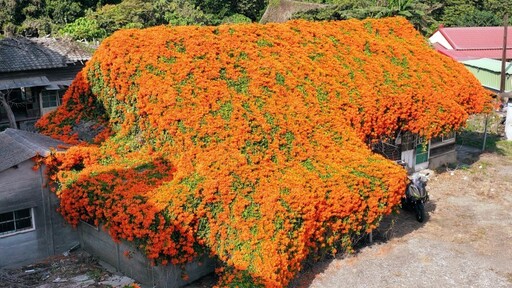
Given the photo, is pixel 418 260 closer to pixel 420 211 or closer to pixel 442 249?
pixel 442 249

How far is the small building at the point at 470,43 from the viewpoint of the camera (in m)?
46.9

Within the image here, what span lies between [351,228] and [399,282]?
5.75 ft

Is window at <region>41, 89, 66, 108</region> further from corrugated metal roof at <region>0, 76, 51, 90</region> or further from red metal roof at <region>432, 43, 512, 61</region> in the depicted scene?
red metal roof at <region>432, 43, 512, 61</region>

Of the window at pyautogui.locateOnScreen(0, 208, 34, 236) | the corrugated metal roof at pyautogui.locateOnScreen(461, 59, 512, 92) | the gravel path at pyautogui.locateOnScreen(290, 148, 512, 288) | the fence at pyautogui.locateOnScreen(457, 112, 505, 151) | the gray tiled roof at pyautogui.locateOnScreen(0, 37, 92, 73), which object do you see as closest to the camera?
the gravel path at pyautogui.locateOnScreen(290, 148, 512, 288)

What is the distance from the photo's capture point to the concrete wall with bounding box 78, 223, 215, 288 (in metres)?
12.5

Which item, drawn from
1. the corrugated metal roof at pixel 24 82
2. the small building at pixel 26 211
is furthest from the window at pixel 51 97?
the small building at pixel 26 211

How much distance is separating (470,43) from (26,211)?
4400 cm

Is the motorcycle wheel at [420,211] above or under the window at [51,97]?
under

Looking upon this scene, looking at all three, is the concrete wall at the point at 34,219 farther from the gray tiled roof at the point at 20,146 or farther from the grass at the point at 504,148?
the grass at the point at 504,148

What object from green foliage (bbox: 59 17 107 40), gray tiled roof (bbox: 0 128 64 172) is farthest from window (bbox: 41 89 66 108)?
green foliage (bbox: 59 17 107 40)

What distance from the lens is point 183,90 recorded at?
15156 millimetres

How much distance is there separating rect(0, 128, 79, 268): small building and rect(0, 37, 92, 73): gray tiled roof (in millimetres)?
11442

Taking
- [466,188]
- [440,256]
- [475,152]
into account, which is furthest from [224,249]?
[475,152]

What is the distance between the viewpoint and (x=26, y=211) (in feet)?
46.3
